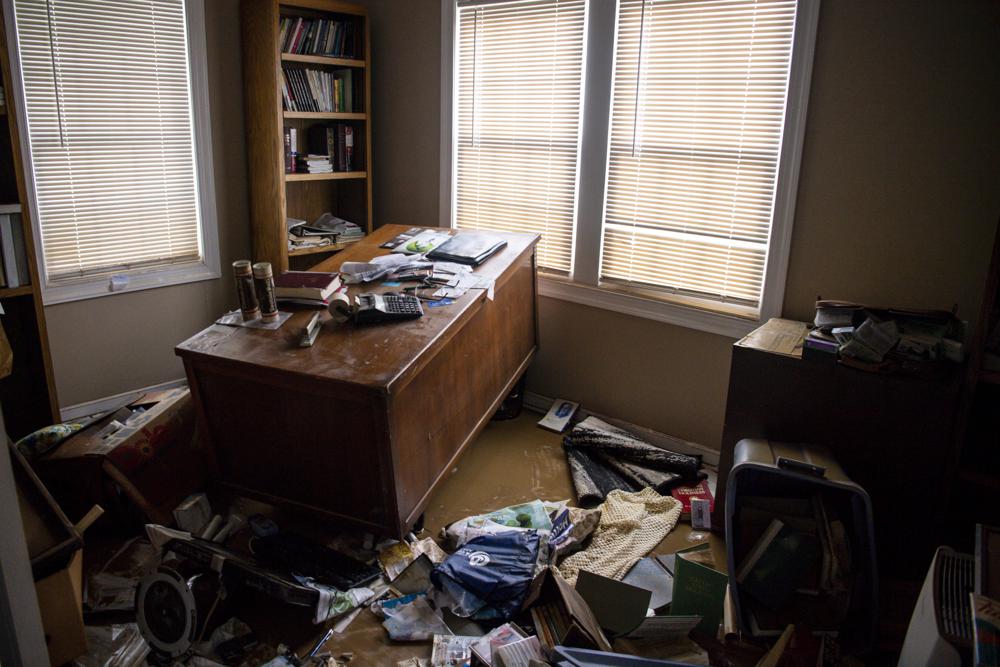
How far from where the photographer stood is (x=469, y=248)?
3.05 metres

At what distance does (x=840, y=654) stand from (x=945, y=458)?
67cm

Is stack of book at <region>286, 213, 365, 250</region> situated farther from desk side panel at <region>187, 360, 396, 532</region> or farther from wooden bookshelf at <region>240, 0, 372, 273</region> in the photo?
desk side panel at <region>187, 360, 396, 532</region>

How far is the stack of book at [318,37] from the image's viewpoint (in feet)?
11.4

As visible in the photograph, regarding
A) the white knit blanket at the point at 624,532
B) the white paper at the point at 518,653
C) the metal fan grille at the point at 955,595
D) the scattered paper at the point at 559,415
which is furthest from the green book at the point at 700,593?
the scattered paper at the point at 559,415

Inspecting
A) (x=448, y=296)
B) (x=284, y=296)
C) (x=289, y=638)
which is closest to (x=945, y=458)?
(x=448, y=296)

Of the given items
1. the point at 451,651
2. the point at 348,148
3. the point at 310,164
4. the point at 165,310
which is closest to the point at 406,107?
the point at 348,148

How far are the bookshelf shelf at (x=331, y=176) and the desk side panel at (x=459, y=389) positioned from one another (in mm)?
1222

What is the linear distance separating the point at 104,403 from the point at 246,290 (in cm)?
156

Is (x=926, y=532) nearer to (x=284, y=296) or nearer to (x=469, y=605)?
(x=469, y=605)

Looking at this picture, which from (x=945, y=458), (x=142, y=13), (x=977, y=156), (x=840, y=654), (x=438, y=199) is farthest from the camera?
(x=438, y=199)

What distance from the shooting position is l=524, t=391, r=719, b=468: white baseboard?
3.01m

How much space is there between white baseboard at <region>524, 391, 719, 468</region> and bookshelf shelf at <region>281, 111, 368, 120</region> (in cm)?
181

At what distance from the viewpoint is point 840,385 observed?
7.15ft

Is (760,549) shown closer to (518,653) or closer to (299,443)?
(518,653)
